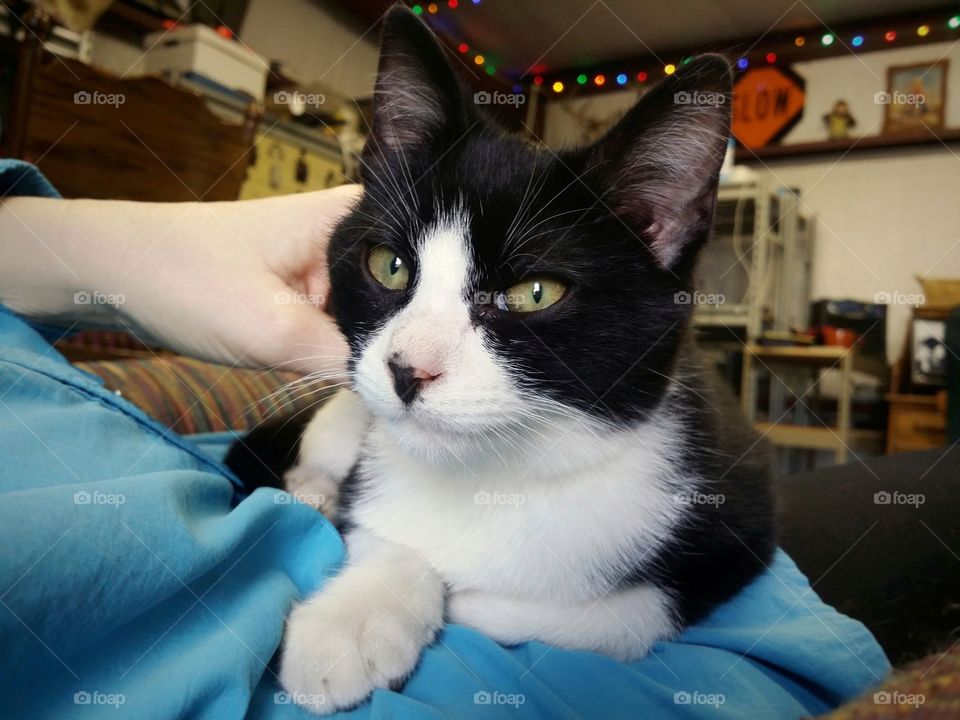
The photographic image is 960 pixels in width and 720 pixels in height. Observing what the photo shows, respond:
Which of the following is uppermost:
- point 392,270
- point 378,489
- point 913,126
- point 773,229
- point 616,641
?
point 913,126

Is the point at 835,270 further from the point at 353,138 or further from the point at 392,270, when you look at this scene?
the point at 392,270

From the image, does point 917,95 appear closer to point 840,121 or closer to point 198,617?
point 840,121

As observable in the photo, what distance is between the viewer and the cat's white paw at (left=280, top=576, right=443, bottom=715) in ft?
1.72

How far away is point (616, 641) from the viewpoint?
667mm

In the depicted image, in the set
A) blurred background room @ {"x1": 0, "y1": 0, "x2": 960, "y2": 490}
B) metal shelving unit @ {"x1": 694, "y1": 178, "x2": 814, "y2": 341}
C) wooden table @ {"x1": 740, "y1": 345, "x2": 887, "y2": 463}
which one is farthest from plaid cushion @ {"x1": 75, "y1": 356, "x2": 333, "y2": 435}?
wooden table @ {"x1": 740, "y1": 345, "x2": 887, "y2": 463}

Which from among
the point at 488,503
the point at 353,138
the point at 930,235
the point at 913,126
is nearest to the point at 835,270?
the point at 930,235

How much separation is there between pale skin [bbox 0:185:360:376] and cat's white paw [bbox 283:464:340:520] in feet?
0.66

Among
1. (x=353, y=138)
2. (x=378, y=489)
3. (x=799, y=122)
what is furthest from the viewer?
(x=799, y=122)

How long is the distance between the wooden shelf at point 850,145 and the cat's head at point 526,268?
3.83m

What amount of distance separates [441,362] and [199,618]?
306 mm

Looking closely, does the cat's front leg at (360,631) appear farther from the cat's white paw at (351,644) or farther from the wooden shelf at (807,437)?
the wooden shelf at (807,437)

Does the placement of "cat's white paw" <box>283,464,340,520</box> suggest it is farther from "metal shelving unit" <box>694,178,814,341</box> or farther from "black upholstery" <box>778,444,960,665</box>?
"metal shelving unit" <box>694,178,814,341</box>

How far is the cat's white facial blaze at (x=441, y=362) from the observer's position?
63cm

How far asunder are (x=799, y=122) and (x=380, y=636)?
15.2ft
